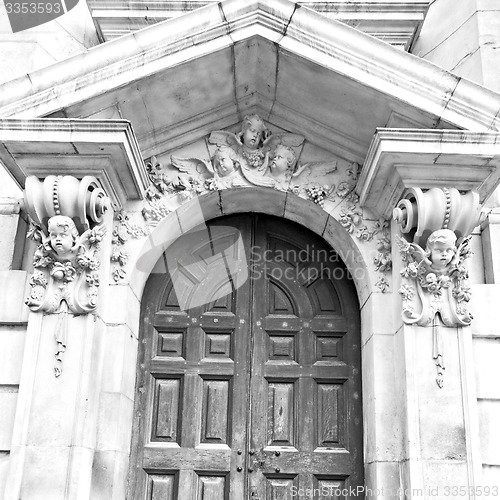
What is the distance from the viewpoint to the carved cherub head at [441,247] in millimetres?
5281

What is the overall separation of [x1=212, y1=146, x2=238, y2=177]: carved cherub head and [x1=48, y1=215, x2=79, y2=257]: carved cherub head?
1377 mm

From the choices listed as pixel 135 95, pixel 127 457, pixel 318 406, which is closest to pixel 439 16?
pixel 135 95

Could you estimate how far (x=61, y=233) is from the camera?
5320 mm

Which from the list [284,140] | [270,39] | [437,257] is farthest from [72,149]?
[437,257]

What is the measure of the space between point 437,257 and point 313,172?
138 centimetres

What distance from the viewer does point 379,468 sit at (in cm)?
536

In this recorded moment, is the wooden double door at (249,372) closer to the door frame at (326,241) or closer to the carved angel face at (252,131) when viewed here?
the door frame at (326,241)

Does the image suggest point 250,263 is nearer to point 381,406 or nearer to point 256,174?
point 256,174

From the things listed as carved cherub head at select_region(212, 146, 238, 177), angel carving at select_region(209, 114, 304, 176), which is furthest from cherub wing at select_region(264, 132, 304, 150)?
carved cherub head at select_region(212, 146, 238, 177)

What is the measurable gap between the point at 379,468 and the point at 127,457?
1.86 m

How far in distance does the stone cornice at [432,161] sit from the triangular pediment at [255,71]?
0.60 feet

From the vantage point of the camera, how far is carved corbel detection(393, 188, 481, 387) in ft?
17.4

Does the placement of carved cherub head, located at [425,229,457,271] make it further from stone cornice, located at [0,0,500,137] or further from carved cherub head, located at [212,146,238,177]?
carved cherub head, located at [212,146,238,177]

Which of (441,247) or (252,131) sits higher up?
(252,131)
